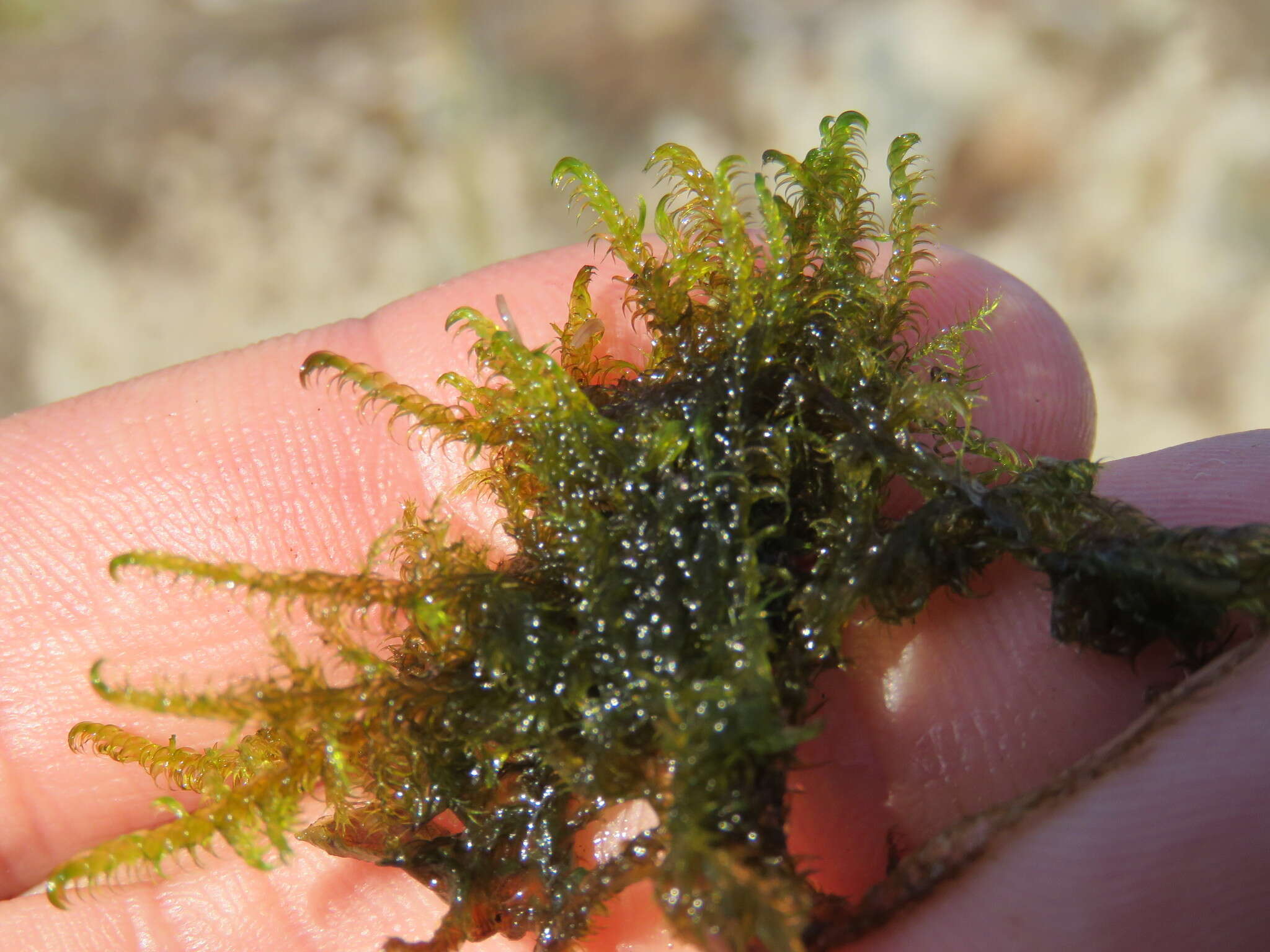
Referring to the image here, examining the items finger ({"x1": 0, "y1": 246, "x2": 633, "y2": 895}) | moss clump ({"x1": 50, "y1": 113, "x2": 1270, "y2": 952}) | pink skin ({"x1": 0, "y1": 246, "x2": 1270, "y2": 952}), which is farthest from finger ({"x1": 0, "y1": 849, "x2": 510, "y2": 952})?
moss clump ({"x1": 50, "y1": 113, "x2": 1270, "y2": 952})

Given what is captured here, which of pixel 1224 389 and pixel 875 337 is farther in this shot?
pixel 1224 389

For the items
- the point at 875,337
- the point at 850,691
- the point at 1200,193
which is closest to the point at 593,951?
the point at 850,691

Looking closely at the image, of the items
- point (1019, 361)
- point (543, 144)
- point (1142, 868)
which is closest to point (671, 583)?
point (1142, 868)

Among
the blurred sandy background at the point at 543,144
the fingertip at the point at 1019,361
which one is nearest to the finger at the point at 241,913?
the fingertip at the point at 1019,361

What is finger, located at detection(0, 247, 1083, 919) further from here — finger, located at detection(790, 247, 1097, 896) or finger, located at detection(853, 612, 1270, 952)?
finger, located at detection(853, 612, 1270, 952)

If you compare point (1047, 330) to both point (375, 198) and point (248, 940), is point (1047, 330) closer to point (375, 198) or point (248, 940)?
point (248, 940)

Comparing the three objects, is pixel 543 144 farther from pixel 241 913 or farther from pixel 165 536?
pixel 241 913

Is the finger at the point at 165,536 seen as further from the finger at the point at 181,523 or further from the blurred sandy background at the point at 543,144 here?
the blurred sandy background at the point at 543,144
